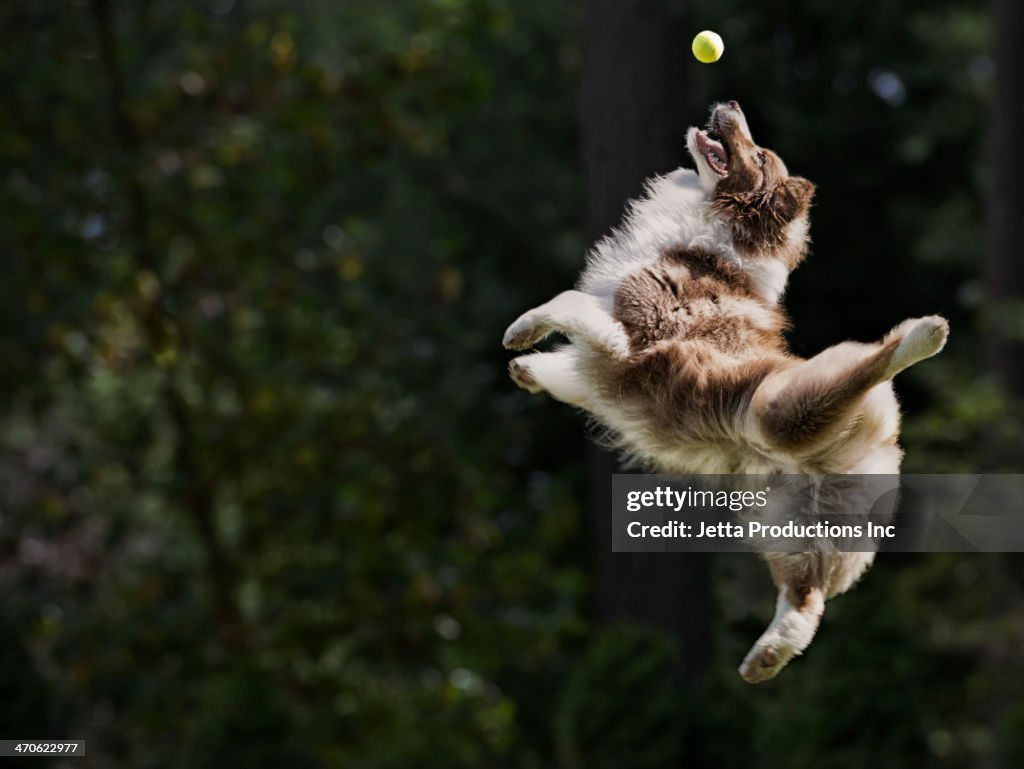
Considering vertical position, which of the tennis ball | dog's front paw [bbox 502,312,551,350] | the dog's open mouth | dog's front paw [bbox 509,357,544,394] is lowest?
dog's front paw [bbox 509,357,544,394]

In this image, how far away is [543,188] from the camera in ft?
34.4

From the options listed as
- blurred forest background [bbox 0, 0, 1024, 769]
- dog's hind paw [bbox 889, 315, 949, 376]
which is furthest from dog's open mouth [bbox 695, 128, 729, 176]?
blurred forest background [bbox 0, 0, 1024, 769]

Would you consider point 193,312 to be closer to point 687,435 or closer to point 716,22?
point 716,22

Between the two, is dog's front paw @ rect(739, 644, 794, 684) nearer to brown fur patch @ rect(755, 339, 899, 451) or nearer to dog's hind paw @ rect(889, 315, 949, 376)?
brown fur patch @ rect(755, 339, 899, 451)

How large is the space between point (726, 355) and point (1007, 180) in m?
8.28

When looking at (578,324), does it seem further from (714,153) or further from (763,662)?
(763,662)

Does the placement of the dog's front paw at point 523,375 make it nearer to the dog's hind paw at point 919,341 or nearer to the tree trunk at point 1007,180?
the dog's hind paw at point 919,341

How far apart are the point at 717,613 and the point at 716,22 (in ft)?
13.9

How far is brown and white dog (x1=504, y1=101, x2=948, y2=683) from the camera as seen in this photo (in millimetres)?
2107

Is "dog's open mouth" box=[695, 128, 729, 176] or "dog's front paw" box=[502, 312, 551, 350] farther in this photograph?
"dog's open mouth" box=[695, 128, 729, 176]

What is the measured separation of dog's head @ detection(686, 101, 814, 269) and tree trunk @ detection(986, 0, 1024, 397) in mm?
7679

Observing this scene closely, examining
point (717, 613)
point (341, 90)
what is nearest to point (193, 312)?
point (341, 90)

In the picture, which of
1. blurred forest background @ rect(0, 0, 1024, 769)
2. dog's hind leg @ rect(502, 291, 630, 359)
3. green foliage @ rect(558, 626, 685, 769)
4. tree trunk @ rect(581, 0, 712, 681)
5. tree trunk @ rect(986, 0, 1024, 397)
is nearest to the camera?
dog's hind leg @ rect(502, 291, 630, 359)

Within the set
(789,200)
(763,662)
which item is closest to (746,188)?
(789,200)
